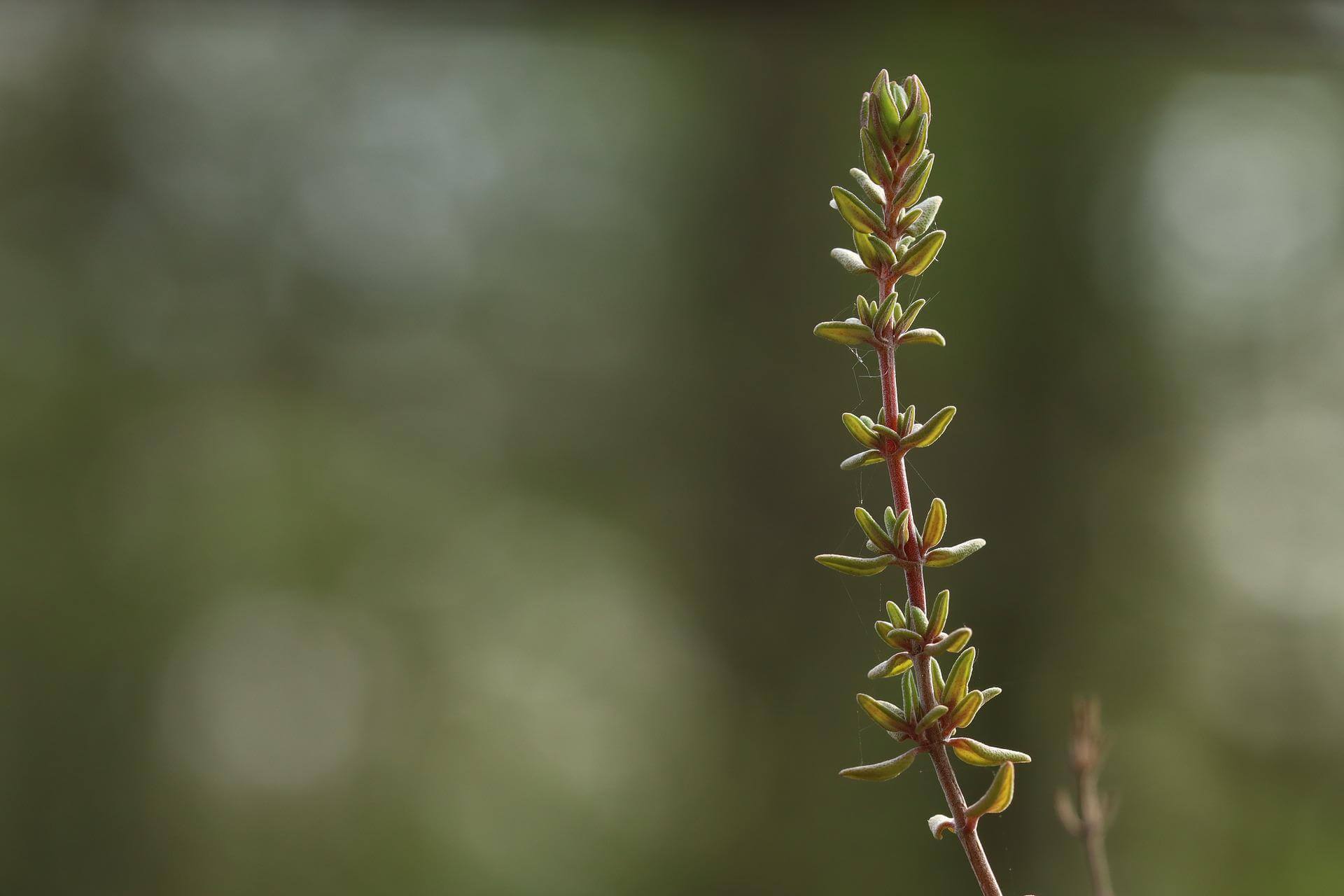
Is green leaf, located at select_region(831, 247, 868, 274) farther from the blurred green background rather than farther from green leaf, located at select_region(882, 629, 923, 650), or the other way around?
the blurred green background

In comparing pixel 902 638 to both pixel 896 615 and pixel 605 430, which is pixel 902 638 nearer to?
pixel 896 615

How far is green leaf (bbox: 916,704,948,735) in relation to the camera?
10 centimetres

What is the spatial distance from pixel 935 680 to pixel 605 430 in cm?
155

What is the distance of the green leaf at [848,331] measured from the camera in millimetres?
115

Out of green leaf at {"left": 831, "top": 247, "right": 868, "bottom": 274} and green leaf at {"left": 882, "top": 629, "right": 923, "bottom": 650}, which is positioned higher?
green leaf at {"left": 831, "top": 247, "right": 868, "bottom": 274}

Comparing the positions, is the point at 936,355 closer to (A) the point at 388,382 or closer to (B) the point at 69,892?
(A) the point at 388,382

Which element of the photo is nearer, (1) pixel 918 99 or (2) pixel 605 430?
(1) pixel 918 99

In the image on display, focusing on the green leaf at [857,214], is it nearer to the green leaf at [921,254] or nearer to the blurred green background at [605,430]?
the green leaf at [921,254]

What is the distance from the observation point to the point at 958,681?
11 centimetres

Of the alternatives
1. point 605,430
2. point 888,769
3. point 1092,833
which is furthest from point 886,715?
point 605,430

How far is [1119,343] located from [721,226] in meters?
0.68

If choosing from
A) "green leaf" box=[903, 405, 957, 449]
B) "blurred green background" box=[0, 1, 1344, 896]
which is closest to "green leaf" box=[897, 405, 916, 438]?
"green leaf" box=[903, 405, 957, 449]

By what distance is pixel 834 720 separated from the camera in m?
1.60

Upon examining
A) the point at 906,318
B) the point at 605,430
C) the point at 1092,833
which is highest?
the point at 906,318
